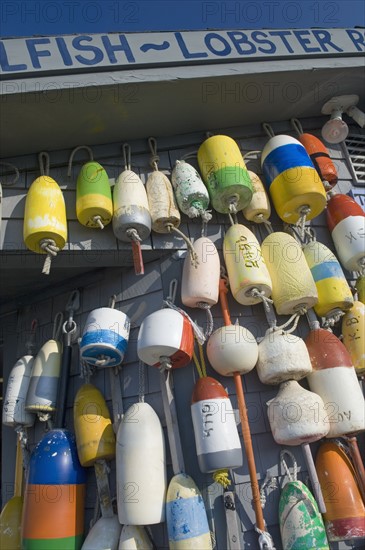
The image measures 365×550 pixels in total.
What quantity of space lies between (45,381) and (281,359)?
1164 mm

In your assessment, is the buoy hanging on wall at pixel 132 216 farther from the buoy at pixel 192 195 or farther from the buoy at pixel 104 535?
the buoy at pixel 104 535

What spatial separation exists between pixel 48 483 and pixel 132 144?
1800mm

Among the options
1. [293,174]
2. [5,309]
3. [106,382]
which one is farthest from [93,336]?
[293,174]

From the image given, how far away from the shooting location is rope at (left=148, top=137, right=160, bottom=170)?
2.46m

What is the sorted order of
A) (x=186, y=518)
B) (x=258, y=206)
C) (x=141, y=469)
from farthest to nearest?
(x=258, y=206)
(x=141, y=469)
(x=186, y=518)

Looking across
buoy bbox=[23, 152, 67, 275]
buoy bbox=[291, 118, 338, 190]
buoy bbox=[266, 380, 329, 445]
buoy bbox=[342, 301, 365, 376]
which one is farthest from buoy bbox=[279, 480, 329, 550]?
buoy bbox=[291, 118, 338, 190]

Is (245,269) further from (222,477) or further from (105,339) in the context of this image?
(222,477)

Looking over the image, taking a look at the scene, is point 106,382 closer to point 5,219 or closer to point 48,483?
point 48,483

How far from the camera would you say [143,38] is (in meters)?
2.36

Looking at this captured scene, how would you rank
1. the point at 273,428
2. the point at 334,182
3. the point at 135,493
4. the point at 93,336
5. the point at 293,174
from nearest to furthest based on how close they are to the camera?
the point at 135,493 < the point at 273,428 < the point at 93,336 < the point at 293,174 < the point at 334,182

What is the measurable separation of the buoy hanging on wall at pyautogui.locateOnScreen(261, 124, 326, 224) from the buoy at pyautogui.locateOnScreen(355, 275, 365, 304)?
0.41 m

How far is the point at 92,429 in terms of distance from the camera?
1.92 meters

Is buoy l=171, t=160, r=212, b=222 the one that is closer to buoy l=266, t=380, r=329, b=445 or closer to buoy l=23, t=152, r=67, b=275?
buoy l=23, t=152, r=67, b=275

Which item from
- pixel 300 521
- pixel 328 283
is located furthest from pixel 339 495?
pixel 328 283
